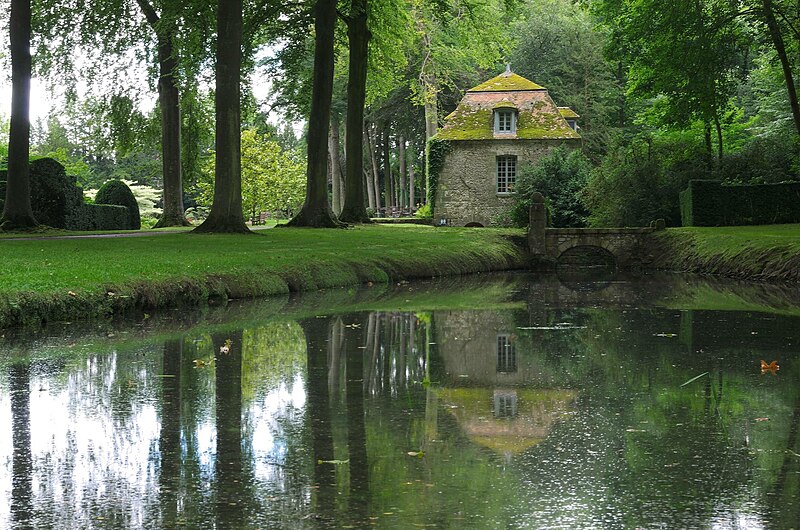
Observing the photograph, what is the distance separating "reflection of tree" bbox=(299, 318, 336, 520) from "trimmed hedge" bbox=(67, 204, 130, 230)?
21.4 meters

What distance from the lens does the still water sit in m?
4.62

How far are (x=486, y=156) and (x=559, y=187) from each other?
716 centimetres

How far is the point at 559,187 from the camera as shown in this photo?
39344 millimetres

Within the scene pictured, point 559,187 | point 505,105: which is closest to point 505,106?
point 505,105

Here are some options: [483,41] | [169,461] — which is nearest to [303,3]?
[483,41]

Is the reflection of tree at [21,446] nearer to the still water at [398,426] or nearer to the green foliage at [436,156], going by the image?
the still water at [398,426]

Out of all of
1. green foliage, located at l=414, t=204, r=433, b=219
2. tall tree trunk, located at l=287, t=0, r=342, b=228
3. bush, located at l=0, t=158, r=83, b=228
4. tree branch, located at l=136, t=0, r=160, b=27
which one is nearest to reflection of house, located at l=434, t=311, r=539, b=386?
tall tree trunk, located at l=287, t=0, r=342, b=228

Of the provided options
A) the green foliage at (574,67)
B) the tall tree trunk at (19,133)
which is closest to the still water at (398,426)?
the tall tree trunk at (19,133)

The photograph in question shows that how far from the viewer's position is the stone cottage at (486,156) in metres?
45.6

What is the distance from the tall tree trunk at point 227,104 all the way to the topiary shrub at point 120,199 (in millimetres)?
15385

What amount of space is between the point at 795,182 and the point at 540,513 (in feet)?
88.4

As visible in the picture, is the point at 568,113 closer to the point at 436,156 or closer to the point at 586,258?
the point at 436,156

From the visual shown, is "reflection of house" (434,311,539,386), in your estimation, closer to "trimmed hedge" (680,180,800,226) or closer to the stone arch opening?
"trimmed hedge" (680,180,800,226)

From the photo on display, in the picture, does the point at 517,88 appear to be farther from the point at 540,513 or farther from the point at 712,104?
the point at 540,513
